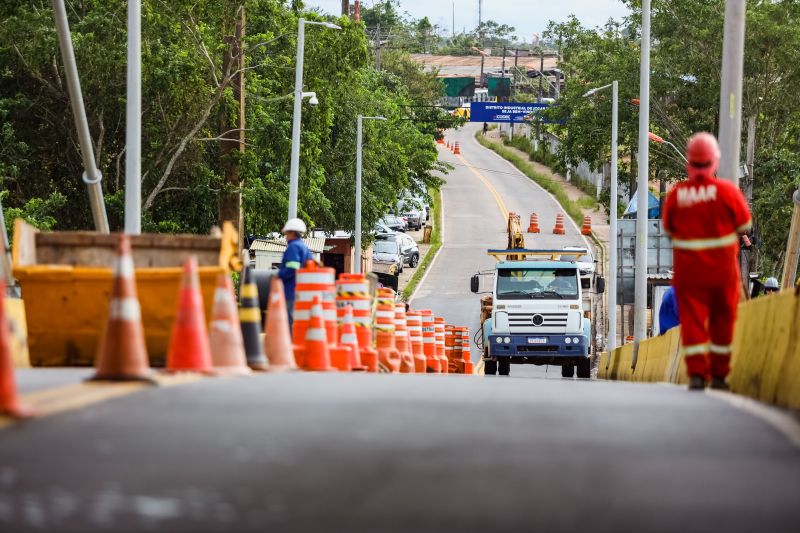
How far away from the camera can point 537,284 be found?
3791cm

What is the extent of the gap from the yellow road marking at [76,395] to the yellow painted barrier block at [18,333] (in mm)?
3411

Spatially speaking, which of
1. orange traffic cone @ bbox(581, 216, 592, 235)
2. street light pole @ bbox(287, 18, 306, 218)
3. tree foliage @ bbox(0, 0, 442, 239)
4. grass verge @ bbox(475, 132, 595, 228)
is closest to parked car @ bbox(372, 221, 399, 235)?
orange traffic cone @ bbox(581, 216, 592, 235)

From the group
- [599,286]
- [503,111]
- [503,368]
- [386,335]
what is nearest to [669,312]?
[386,335]

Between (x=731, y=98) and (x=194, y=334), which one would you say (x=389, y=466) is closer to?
(x=194, y=334)

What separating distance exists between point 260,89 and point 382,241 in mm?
36670

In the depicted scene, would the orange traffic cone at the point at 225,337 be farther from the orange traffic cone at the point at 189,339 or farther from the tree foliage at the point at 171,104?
the tree foliage at the point at 171,104

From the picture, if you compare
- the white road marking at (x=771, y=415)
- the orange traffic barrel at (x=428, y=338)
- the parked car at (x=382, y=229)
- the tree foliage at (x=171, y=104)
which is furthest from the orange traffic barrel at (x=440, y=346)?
the parked car at (x=382, y=229)

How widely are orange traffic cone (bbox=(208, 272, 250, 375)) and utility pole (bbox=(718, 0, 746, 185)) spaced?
29.5ft

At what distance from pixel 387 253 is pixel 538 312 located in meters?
45.5

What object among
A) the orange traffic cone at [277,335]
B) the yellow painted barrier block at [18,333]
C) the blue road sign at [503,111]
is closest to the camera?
the yellow painted barrier block at [18,333]

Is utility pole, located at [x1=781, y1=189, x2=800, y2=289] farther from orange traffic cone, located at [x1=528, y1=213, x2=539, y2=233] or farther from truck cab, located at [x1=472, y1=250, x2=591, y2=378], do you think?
orange traffic cone, located at [x1=528, y1=213, x2=539, y2=233]

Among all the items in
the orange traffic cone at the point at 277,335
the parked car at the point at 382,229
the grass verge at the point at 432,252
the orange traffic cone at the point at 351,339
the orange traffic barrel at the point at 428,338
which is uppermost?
the orange traffic cone at the point at 277,335

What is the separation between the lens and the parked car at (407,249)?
279 ft

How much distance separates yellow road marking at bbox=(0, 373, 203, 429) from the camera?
8.30 metres
